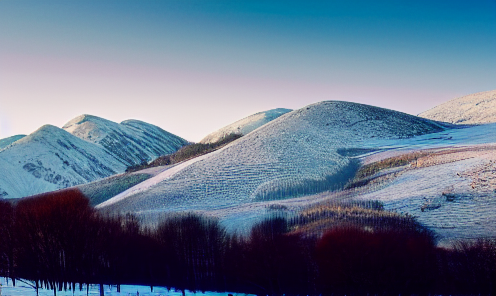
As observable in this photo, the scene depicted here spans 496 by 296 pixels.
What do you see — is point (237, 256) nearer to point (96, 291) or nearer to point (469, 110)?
point (96, 291)

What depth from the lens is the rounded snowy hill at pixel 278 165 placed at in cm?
6719

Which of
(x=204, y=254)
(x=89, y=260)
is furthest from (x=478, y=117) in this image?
(x=89, y=260)

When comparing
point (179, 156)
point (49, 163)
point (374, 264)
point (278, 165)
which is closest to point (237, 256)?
point (374, 264)

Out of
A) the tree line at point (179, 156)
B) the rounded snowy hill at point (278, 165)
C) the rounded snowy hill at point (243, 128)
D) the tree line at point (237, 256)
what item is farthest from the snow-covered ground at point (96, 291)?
the rounded snowy hill at point (243, 128)

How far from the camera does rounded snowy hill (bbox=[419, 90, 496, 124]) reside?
418 feet

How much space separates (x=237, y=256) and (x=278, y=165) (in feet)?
130

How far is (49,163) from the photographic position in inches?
5846

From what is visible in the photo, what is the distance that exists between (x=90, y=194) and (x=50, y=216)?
5203 cm

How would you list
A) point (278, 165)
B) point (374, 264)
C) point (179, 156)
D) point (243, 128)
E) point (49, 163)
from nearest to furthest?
point (374, 264) < point (278, 165) < point (179, 156) < point (49, 163) < point (243, 128)

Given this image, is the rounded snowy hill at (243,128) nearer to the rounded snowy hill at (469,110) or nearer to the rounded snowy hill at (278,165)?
the rounded snowy hill at (278,165)

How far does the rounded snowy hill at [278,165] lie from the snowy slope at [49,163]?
201 ft

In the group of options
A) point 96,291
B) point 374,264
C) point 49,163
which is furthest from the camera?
point 49,163

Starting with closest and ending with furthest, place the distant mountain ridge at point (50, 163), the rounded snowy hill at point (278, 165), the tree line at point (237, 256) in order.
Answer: the tree line at point (237, 256) → the rounded snowy hill at point (278, 165) → the distant mountain ridge at point (50, 163)

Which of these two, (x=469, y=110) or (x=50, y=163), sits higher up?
(x=469, y=110)
